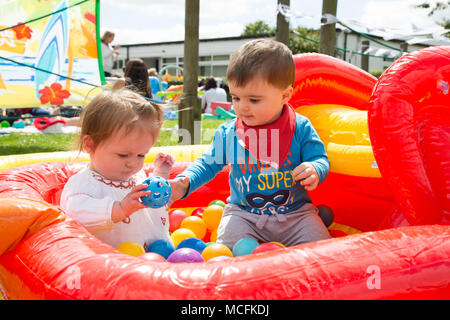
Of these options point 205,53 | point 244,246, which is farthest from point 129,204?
point 205,53

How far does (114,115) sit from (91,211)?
15.1 inches

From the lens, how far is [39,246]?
146 centimetres

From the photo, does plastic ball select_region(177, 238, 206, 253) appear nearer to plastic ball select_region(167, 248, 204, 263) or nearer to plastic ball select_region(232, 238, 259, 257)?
plastic ball select_region(232, 238, 259, 257)

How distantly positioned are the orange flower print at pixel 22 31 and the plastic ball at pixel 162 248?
4.17 meters

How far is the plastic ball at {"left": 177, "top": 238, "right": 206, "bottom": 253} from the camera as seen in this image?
2.12 metres

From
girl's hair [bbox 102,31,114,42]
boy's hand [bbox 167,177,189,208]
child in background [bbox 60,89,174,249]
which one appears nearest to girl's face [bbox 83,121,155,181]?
child in background [bbox 60,89,174,249]

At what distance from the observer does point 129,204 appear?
169 cm

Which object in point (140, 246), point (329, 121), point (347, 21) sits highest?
point (347, 21)

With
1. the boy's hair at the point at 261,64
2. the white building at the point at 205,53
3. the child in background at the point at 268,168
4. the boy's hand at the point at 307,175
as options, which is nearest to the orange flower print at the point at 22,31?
the child in background at the point at 268,168

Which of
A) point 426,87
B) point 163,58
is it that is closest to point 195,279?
point 426,87

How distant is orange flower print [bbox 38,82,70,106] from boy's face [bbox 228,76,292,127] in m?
4.00

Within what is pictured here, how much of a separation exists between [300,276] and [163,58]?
1285 inches

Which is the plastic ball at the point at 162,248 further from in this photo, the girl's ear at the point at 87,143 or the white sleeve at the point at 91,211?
the girl's ear at the point at 87,143
